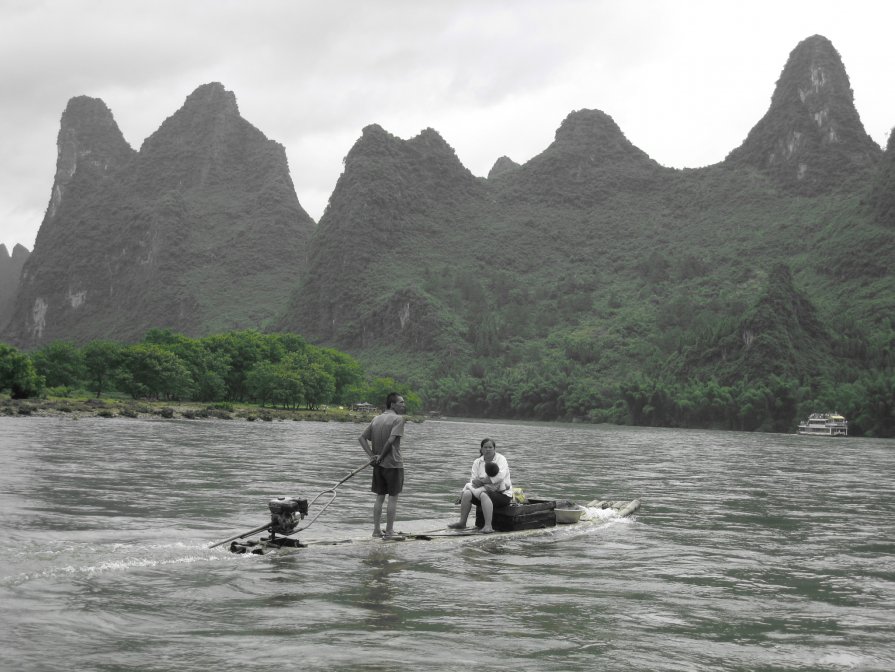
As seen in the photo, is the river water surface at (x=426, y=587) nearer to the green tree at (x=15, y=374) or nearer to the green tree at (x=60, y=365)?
the green tree at (x=15, y=374)

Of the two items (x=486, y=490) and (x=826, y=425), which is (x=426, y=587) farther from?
(x=826, y=425)

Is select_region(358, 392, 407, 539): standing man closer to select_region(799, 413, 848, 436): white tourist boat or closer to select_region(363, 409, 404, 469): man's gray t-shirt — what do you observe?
select_region(363, 409, 404, 469): man's gray t-shirt

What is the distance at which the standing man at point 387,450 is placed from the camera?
1386cm

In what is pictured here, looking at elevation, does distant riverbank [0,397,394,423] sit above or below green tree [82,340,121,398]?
below

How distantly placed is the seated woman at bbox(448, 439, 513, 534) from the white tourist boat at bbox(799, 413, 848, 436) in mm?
84843

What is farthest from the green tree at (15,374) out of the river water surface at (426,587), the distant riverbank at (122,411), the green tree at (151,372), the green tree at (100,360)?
the river water surface at (426,587)

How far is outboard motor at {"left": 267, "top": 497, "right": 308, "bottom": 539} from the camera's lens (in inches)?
513

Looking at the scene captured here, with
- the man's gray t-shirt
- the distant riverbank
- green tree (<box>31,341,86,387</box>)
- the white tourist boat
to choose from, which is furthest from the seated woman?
green tree (<box>31,341,86,387</box>)

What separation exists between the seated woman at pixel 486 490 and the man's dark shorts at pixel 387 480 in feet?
5.60

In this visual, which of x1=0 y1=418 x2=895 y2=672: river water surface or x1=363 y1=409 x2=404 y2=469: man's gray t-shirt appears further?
x1=363 y1=409 x2=404 y2=469: man's gray t-shirt

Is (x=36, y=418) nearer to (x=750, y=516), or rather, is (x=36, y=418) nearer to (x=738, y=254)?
(x=750, y=516)

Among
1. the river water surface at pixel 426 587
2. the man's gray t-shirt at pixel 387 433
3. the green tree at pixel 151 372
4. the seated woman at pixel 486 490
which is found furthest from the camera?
the green tree at pixel 151 372

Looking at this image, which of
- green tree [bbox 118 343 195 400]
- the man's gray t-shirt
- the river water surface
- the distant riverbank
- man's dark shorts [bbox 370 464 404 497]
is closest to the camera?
the river water surface

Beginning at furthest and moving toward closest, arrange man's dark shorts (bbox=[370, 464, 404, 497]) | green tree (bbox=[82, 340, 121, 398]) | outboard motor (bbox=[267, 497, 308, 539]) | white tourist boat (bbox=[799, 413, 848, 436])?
white tourist boat (bbox=[799, 413, 848, 436]), green tree (bbox=[82, 340, 121, 398]), man's dark shorts (bbox=[370, 464, 404, 497]), outboard motor (bbox=[267, 497, 308, 539])
